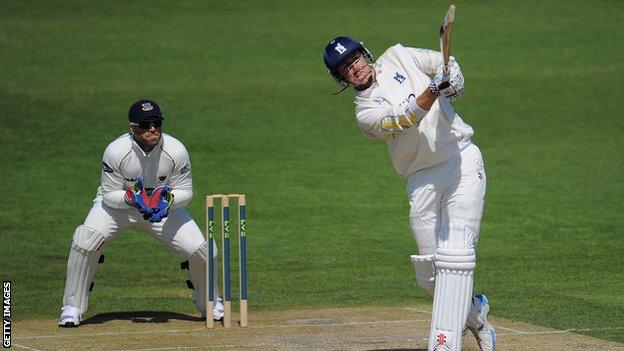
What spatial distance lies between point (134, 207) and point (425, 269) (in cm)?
249

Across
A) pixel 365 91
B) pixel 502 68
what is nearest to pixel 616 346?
pixel 365 91

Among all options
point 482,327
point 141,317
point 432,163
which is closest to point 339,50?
point 432,163

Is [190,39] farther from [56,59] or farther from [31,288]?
[31,288]

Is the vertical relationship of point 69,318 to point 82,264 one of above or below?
below

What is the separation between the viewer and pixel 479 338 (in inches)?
287

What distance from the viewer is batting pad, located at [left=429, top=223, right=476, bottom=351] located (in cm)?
679

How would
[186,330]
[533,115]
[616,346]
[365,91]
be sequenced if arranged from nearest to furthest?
[365,91], [616,346], [186,330], [533,115]

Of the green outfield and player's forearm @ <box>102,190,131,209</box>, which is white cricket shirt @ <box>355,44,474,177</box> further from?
player's forearm @ <box>102,190,131,209</box>

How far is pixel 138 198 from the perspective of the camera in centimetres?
855

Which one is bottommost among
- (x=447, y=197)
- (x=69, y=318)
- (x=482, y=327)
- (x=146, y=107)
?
(x=482, y=327)

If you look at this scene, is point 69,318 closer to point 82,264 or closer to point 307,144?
point 82,264

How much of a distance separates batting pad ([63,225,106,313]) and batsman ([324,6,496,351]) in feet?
8.46

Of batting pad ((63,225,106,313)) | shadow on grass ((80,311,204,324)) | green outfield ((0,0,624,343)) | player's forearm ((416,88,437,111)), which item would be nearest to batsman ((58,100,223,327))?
batting pad ((63,225,106,313))

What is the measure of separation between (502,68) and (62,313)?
1341 cm
